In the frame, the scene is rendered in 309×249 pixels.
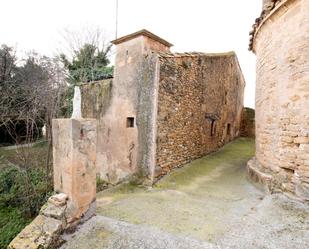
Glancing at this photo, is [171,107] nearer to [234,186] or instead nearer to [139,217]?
[234,186]

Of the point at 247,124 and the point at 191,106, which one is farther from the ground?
the point at 191,106

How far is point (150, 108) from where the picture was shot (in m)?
6.47

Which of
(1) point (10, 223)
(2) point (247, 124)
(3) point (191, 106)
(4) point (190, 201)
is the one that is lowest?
(1) point (10, 223)

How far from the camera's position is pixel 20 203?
7.48m

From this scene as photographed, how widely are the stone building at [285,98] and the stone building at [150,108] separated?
100 inches

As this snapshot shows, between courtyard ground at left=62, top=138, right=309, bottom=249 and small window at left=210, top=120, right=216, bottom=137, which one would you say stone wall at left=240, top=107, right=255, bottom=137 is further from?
courtyard ground at left=62, top=138, right=309, bottom=249

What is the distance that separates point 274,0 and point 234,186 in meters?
4.81

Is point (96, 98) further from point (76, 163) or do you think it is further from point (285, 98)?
point (285, 98)

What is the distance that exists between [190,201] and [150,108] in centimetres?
287

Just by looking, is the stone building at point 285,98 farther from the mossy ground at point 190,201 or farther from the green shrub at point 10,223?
the green shrub at point 10,223

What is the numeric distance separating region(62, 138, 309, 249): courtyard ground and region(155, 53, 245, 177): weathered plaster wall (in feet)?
5.18

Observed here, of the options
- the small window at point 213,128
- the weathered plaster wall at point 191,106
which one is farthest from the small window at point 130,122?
the small window at point 213,128

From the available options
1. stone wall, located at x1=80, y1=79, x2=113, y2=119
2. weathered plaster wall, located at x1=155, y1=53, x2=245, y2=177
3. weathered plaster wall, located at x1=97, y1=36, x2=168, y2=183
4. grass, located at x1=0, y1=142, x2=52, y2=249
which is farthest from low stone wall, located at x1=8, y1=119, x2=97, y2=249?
stone wall, located at x1=80, y1=79, x2=113, y2=119

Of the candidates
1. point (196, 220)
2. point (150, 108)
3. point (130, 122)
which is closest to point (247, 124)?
point (130, 122)
